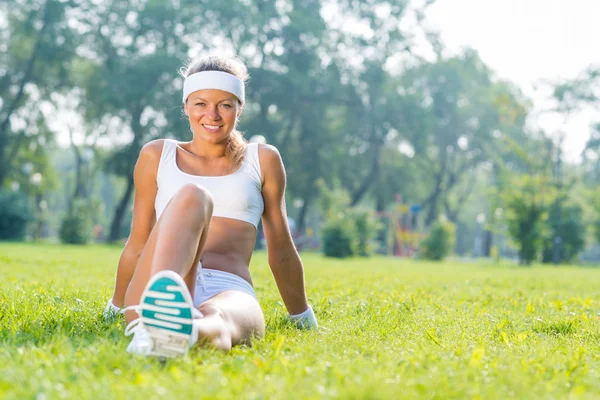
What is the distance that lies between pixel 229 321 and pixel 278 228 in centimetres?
88

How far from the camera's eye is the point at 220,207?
3514mm

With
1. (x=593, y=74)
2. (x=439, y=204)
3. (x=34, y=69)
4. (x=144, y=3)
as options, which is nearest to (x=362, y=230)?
(x=144, y=3)

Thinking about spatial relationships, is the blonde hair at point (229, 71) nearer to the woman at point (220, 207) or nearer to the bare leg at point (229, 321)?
the woman at point (220, 207)

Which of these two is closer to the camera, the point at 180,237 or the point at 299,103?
the point at 180,237

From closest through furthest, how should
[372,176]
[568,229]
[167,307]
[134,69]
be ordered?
1. [167,307]
2. [568,229]
3. [134,69]
4. [372,176]

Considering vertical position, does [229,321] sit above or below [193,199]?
below

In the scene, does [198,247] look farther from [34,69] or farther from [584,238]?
[34,69]

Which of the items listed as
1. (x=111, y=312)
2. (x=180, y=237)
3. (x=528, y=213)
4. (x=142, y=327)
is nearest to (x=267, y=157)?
(x=180, y=237)

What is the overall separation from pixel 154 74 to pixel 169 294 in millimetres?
28428

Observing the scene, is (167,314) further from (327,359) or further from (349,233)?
(349,233)

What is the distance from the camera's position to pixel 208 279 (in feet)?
10.7

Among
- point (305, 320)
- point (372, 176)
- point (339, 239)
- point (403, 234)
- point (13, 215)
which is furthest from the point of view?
point (372, 176)

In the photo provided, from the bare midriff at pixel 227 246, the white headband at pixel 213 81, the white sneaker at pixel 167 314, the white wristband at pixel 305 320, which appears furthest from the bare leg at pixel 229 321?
the white headband at pixel 213 81

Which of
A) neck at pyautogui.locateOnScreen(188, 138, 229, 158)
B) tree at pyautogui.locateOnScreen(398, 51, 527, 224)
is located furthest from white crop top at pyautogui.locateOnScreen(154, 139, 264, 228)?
tree at pyautogui.locateOnScreen(398, 51, 527, 224)
